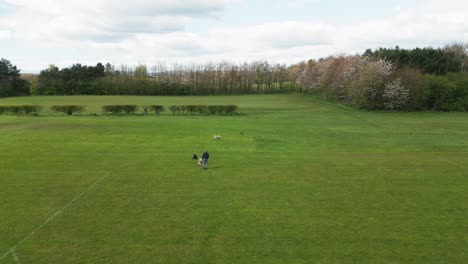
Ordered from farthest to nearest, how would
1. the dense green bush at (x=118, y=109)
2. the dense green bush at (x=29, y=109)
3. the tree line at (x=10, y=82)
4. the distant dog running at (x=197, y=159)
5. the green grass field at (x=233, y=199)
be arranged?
the tree line at (x=10, y=82) → the dense green bush at (x=118, y=109) → the dense green bush at (x=29, y=109) → the distant dog running at (x=197, y=159) → the green grass field at (x=233, y=199)

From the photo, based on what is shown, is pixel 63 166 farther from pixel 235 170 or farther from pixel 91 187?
pixel 235 170

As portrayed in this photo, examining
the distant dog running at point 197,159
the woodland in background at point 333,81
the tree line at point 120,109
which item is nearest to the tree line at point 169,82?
the woodland in background at point 333,81

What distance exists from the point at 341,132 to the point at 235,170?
19.7 metres

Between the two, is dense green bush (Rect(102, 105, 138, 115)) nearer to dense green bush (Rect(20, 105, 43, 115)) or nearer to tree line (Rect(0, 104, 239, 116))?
tree line (Rect(0, 104, 239, 116))

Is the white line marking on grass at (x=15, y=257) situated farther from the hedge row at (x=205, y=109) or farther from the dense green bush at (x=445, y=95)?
the dense green bush at (x=445, y=95)

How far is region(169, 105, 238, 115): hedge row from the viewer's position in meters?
56.2

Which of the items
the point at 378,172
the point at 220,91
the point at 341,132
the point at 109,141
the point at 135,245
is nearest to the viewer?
the point at 135,245

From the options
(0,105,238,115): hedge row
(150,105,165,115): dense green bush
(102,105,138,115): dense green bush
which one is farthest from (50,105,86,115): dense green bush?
(150,105,165,115): dense green bush

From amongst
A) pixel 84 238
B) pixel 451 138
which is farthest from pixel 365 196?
pixel 451 138

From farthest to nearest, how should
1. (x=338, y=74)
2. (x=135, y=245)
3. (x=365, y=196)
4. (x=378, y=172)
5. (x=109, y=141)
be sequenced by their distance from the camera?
(x=338, y=74)
(x=109, y=141)
(x=378, y=172)
(x=365, y=196)
(x=135, y=245)

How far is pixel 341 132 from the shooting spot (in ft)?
132

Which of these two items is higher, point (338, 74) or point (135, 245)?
point (338, 74)

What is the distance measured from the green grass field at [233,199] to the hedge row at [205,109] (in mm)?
19547

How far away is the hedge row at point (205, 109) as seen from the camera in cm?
5619
